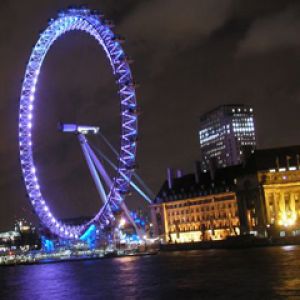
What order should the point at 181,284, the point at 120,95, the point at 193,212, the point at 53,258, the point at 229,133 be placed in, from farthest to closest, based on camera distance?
the point at 229,133, the point at 193,212, the point at 53,258, the point at 120,95, the point at 181,284

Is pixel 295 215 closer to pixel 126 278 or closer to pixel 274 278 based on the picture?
pixel 126 278

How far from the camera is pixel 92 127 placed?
2485 inches

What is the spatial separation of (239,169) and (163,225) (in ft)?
52.3

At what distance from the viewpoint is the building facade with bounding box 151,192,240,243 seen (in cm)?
9675

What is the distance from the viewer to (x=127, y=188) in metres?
61.9

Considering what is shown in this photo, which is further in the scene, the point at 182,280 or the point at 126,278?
the point at 126,278

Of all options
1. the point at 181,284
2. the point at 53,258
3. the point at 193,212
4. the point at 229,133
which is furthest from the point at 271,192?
the point at 229,133

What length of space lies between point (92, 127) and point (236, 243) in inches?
1108

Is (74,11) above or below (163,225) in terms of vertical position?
above

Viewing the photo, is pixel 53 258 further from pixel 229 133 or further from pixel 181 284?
pixel 229 133

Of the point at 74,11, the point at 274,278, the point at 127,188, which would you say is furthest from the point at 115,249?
the point at 274,278

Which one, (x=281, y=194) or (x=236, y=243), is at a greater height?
(x=281, y=194)

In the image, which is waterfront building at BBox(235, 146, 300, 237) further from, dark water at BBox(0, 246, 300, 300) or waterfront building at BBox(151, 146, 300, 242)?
dark water at BBox(0, 246, 300, 300)

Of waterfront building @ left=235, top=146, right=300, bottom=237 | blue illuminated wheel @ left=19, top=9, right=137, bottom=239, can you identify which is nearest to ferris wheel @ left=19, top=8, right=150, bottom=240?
blue illuminated wheel @ left=19, top=9, right=137, bottom=239
